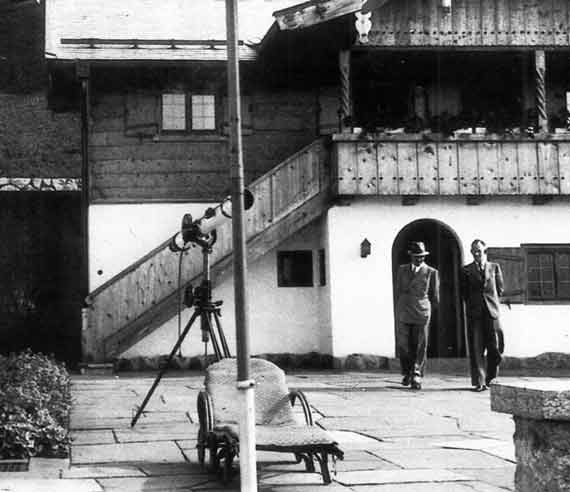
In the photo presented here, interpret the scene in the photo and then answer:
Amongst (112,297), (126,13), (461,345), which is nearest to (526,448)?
(112,297)

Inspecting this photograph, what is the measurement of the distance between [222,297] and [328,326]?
1987mm

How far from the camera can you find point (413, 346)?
45.1 ft

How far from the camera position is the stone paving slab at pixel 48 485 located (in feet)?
22.5

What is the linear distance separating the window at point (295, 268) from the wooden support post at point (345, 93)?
255 cm

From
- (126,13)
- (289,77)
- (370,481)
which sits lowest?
(370,481)

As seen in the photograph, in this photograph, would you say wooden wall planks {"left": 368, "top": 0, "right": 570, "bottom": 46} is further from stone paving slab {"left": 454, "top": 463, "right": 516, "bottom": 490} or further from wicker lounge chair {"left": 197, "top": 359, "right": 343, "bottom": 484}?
stone paving slab {"left": 454, "top": 463, "right": 516, "bottom": 490}

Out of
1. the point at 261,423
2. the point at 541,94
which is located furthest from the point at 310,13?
the point at 261,423

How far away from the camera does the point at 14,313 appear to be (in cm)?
1994

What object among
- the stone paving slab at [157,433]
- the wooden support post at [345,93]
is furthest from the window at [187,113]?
the stone paving slab at [157,433]

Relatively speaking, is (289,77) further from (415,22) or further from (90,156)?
(90,156)

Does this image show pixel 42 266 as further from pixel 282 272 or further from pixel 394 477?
pixel 394 477

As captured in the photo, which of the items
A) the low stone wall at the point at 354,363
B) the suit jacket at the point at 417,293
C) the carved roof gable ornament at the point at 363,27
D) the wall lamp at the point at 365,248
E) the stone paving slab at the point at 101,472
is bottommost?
the stone paving slab at the point at 101,472

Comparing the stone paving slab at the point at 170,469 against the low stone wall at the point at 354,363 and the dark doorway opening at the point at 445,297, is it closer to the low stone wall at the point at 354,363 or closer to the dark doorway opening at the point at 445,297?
the low stone wall at the point at 354,363

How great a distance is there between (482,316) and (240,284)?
834 cm
